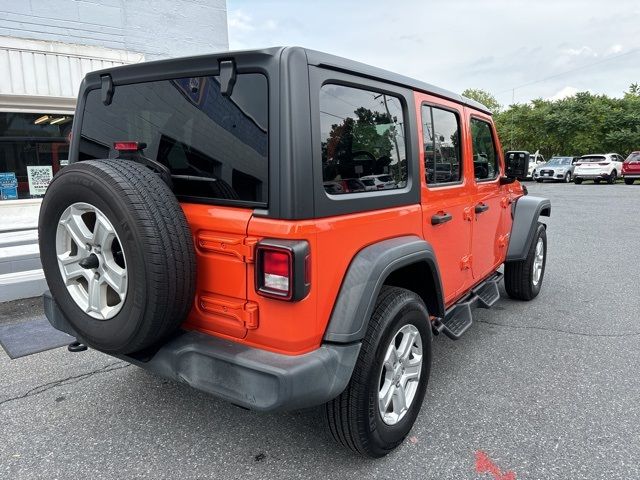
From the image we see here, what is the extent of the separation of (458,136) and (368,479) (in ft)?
7.77

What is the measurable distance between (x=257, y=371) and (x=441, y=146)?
1.96m

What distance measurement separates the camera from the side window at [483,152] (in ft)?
12.1

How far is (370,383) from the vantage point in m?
2.19

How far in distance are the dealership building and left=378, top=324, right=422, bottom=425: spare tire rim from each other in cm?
472

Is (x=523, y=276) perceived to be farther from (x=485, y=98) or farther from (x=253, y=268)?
(x=485, y=98)

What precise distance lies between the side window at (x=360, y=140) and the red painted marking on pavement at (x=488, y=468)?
4.86ft

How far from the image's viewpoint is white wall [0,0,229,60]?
20.0 ft

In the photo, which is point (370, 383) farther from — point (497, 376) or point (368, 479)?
point (497, 376)

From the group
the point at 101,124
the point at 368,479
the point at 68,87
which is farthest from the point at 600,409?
the point at 68,87

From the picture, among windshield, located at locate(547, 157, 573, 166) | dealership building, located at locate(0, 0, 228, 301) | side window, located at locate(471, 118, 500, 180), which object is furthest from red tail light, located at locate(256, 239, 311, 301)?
windshield, located at locate(547, 157, 573, 166)

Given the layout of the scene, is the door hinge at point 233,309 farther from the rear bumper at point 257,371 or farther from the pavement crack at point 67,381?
the pavement crack at point 67,381

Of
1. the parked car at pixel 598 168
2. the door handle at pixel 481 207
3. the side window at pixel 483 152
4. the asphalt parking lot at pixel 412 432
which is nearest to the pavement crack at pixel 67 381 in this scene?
the asphalt parking lot at pixel 412 432

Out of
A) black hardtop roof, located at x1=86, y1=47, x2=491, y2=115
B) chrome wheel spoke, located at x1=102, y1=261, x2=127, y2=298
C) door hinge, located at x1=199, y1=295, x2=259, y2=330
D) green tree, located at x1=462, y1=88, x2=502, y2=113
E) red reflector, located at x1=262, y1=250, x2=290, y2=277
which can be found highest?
green tree, located at x1=462, y1=88, x2=502, y2=113

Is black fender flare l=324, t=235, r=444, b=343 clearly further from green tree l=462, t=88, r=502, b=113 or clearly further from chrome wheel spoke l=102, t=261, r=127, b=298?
green tree l=462, t=88, r=502, b=113
